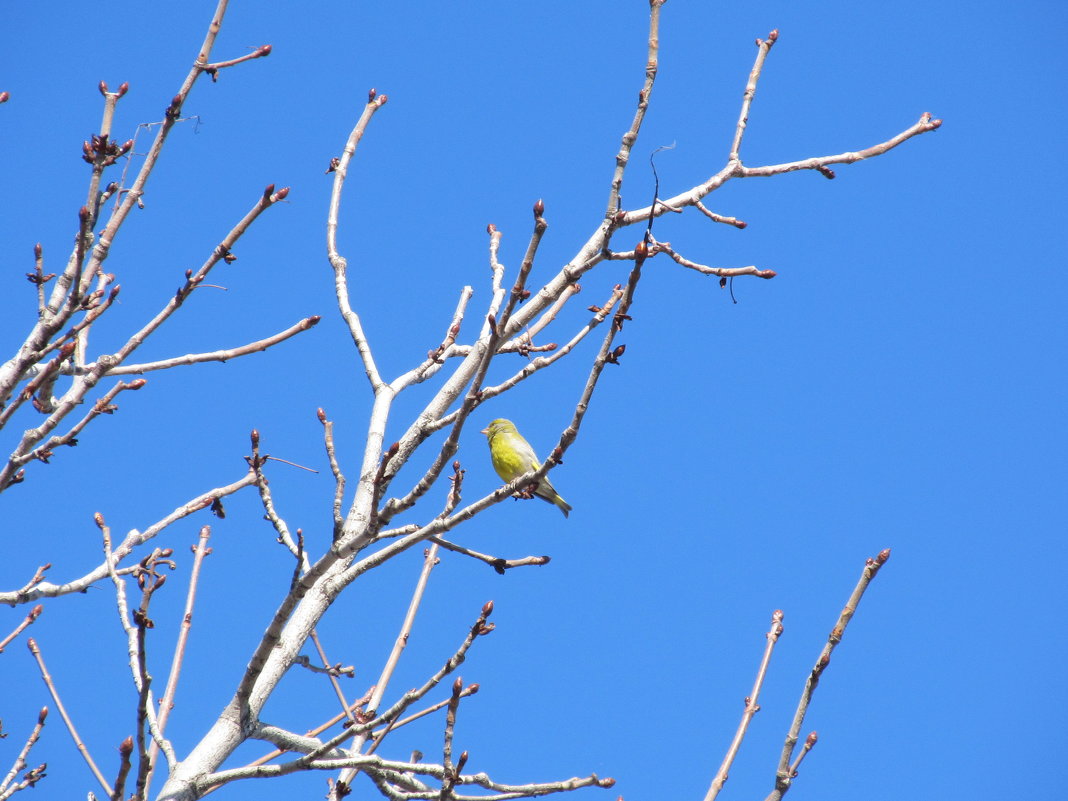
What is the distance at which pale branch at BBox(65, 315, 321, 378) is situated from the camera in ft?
11.1

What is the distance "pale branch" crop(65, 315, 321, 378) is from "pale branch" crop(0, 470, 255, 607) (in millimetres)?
525

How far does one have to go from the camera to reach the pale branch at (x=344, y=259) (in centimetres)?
452

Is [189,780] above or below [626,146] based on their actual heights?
below

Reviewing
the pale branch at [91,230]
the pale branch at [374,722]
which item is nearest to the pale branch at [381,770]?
the pale branch at [374,722]

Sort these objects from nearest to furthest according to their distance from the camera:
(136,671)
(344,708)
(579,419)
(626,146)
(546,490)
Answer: (579,419), (136,671), (626,146), (344,708), (546,490)

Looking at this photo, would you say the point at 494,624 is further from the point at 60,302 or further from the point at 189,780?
the point at 60,302

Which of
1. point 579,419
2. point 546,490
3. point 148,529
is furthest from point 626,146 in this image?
point 546,490

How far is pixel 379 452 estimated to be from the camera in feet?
13.3

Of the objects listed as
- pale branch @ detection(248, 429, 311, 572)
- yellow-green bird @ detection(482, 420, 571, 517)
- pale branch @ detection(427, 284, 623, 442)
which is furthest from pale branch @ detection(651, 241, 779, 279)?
yellow-green bird @ detection(482, 420, 571, 517)

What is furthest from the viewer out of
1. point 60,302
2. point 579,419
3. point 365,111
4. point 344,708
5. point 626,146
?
point 365,111

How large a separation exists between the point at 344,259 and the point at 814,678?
3.22 m

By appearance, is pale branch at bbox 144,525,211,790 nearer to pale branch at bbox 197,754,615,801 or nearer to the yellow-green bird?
pale branch at bbox 197,754,615,801

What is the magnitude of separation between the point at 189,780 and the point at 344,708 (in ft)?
2.86

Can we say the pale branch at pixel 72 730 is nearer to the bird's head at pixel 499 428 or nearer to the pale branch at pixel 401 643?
the pale branch at pixel 401 643
